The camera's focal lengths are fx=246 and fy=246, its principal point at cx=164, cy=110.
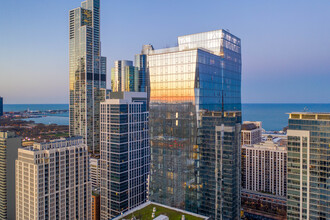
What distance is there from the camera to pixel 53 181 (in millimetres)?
86000

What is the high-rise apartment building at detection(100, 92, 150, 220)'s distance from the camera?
4715 inches

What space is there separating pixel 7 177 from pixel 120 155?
177 feet

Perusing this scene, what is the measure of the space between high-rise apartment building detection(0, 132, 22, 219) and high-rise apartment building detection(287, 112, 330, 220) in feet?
390

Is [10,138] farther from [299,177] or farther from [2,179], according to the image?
[299,177]

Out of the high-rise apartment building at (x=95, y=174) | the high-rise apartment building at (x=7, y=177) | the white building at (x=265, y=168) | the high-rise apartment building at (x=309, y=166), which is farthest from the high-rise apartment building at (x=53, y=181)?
the white building at (x=265, y=168)

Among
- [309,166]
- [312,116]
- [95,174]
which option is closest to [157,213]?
[309,166]

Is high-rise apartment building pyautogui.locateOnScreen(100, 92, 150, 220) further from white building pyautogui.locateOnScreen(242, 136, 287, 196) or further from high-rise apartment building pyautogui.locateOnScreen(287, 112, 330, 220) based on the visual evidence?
white building pyautogui.locateOnScreen(242, 136, 287, 196)

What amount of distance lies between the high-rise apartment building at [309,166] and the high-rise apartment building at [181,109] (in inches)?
699

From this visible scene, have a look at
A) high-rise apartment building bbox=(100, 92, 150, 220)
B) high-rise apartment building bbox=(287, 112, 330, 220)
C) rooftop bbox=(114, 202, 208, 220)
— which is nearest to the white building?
high-rise apartment building bbox=(100, 92, 150, 220)

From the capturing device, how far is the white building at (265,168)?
152 metres

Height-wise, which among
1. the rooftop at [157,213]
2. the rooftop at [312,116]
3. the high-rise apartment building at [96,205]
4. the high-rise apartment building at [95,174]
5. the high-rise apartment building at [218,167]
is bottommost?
→ the high-rise apartment building at [96,205]

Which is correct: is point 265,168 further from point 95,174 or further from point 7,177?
point 7,177

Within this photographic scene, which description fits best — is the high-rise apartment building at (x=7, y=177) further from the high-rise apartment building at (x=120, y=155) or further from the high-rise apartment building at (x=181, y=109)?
the high-rise apartment building at (x=181, y=109)

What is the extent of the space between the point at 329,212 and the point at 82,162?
82157 mm
